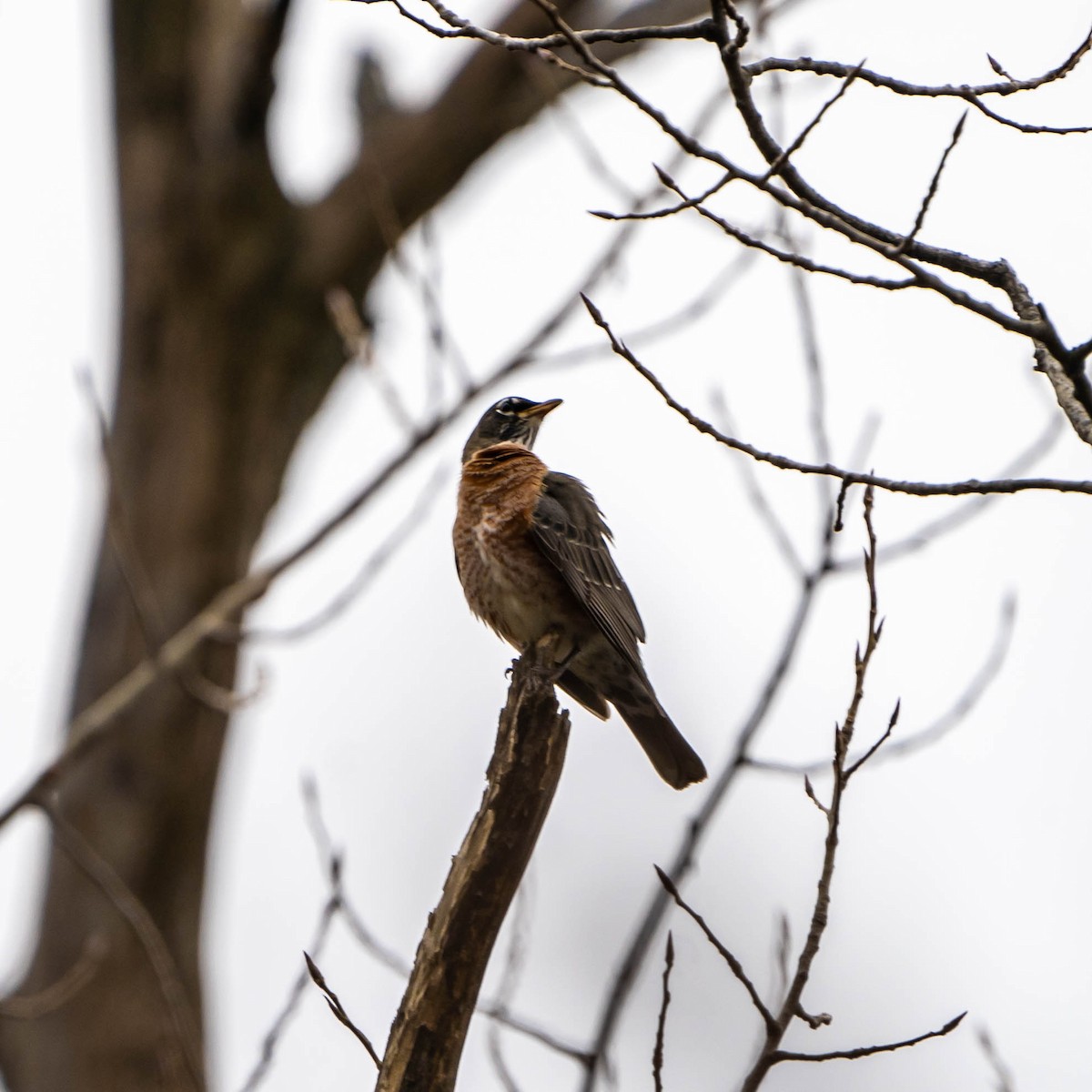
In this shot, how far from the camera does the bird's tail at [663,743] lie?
6336 mm

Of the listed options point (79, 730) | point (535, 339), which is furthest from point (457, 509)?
point (79, 730)

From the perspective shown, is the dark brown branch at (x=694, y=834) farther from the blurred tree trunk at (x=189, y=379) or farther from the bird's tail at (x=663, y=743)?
the blurred tree trunk at (x=189, y=379)

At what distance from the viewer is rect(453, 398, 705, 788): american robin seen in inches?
249

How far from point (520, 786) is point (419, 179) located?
23.9ft

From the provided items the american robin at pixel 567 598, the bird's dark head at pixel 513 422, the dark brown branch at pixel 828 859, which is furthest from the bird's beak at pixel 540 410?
the dark brown branch at pixel 828 859

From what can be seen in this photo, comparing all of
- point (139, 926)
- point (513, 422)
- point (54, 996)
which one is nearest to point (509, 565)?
point (513, 422)

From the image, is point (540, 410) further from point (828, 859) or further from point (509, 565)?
point (828, 859)

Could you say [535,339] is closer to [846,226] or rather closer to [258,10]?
[258,10]

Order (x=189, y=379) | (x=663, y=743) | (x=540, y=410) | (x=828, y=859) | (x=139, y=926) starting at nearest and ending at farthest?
(x=828, y=859) < (x=139, y=926) < (x=663, y=743) < (x=540, y=410) < (x=189, y=379)

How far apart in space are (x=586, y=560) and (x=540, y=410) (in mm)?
1559

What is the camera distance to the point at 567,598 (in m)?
6.42

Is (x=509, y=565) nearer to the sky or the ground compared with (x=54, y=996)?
nearer to the sky

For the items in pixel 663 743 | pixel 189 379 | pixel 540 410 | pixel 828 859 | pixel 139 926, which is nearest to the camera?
pixel 828 859

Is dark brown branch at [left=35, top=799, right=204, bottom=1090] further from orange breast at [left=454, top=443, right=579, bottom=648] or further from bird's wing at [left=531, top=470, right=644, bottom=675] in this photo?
bird's wing at [left=531, top=470, right=644, bottom=675]
